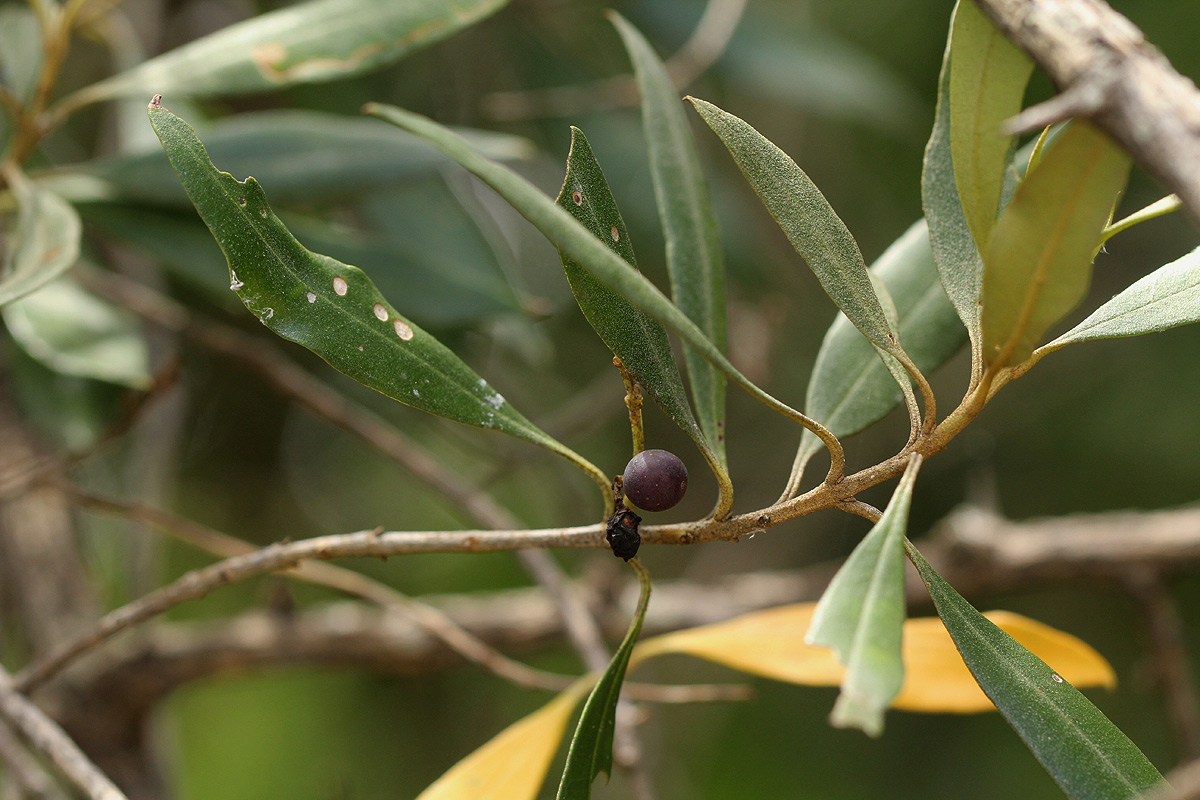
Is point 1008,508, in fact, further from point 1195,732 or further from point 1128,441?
point 1195,732

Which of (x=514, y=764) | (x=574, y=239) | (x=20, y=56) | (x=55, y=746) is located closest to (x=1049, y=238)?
(x=574, y=239)

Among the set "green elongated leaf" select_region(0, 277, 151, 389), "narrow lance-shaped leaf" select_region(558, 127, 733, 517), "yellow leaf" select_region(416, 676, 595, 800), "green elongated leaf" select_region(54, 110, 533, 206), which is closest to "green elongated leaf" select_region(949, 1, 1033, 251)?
"narrow lance-shaped leaf" select_region(558, 127, 733, 517)

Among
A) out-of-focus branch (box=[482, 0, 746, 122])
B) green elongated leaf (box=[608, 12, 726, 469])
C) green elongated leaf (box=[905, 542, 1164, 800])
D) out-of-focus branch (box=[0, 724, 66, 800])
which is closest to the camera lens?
green elongated leaf (box=[905, 542, 1164, 800])

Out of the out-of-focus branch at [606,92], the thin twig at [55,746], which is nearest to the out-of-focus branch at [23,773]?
the thin twig at [55,746]

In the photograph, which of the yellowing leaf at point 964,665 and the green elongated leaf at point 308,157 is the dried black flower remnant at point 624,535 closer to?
the yellowing leaf at point 964,665

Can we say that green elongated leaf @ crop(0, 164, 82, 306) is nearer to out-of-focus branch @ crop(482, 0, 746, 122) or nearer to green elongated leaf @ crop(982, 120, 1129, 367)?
green elongated leaf @ crop(982, 120, 1129, 367)

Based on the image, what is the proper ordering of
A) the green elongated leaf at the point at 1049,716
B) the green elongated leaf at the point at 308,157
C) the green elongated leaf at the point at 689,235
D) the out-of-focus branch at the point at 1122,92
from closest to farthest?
1. the out-of-focus branch at the point at 1122,92
2. the green elongated leaf at the point at 1049,716
3. the green elongated leaf at the point at 689,235
4. the green elongated leaf at the point at 308,157
